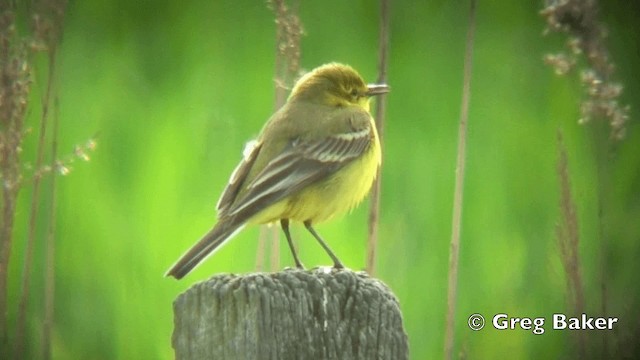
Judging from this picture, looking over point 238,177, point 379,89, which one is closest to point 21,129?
point 238,177

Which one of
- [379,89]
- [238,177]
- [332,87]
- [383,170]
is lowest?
[238,177]

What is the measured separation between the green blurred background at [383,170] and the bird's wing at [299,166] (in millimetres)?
164

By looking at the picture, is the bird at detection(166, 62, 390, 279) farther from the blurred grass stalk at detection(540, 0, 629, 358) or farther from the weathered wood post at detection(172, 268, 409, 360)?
the weathered wood post at detection(172, 268, 409, 360)

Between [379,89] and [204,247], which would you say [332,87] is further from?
[204,247]

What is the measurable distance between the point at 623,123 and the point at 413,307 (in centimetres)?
101

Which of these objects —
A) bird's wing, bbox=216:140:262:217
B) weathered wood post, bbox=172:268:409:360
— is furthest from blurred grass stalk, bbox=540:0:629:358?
weathered wood post, bbox=172:268:409:360

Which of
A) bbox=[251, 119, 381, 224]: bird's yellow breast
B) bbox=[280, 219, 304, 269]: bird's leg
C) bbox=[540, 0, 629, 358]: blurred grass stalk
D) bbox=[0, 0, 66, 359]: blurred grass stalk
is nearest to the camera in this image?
bbox=[0, 0, 66, 359]: blurred grass stalk

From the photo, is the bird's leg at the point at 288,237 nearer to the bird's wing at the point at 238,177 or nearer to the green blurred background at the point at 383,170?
the green blurred background at the point at 383,170

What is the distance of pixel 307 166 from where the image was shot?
4602 millimetres

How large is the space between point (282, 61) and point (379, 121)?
0.50 meters

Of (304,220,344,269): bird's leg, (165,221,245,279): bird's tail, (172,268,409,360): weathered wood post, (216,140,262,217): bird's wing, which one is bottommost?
(172,268,409,360): weathered wood post

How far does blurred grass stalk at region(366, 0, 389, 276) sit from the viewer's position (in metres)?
4.49

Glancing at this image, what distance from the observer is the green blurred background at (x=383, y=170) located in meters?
4.64

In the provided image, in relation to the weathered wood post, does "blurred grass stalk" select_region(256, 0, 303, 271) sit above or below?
above
